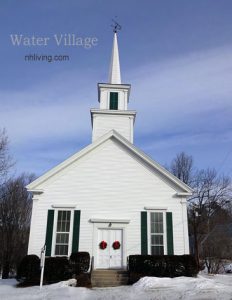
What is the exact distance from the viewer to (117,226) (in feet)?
50.7

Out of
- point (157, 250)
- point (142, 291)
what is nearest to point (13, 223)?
point (157, 250)

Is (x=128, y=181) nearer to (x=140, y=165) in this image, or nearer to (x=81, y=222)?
(x=140, y=165)

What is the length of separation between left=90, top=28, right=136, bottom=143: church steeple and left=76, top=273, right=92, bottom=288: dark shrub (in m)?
8.24

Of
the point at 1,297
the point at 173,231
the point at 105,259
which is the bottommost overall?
the point at 1,297

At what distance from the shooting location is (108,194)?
634 inches

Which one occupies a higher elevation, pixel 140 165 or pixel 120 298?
pixel 140 165

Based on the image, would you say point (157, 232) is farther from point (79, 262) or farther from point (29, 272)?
point (29, 272)

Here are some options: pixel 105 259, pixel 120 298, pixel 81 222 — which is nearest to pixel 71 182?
pixel 81 222

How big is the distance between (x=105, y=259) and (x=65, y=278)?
98.9 inches

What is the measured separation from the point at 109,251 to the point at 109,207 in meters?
2.12

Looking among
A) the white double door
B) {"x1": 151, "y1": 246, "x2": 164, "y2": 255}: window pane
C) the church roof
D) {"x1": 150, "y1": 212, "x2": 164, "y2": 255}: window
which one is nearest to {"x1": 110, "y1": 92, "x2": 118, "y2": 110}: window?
the church roof

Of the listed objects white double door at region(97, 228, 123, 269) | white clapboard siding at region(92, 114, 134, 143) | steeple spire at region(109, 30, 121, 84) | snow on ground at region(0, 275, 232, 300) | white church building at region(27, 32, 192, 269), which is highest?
steeple spire at region(109, 30, 121, 84)

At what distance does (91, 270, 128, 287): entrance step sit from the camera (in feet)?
43.3

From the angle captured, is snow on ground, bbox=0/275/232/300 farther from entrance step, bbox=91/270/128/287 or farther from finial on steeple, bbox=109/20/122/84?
finial on steeple, bbox=109/20/122/84
